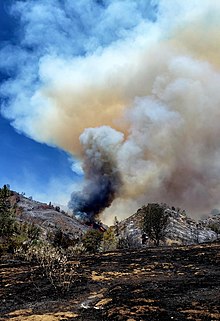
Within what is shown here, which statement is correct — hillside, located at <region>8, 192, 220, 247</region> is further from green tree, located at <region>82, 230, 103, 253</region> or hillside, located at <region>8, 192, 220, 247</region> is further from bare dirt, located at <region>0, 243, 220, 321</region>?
bare dirt, located at <region>0, 243, 220, 321</region>

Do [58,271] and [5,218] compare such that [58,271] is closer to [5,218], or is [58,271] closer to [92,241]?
[5,218]

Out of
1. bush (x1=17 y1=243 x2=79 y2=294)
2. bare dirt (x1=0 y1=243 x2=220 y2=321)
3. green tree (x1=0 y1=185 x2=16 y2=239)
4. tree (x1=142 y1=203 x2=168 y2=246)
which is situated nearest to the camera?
bare dirt (x1=0 y1=243 x2=220 y2=321)

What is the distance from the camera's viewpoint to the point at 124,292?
14.5 meters

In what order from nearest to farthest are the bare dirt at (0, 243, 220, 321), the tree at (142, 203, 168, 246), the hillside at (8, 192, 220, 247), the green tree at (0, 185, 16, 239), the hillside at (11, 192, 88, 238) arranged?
the bare dirt at (0, 243, 220, 321), the green tree at (0, 185, 16, 239), the tree at (142, 203, 168, 246), the hillside at (8, 192, 220, 247), the hillside at (11, 192, 88, 238)

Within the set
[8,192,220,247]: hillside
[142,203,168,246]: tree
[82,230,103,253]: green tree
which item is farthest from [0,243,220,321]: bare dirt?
[8,192,220,247]: hillside

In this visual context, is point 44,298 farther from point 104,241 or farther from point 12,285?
point 104,241

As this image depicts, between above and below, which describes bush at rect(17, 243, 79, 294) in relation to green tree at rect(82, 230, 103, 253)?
below

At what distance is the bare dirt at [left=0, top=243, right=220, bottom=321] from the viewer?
37.3 feet

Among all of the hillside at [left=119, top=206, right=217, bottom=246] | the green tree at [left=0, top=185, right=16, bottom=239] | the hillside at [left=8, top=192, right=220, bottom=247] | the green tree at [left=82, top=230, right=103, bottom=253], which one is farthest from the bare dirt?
the hillside at [left=8, top=192, right=220, bottom=247]

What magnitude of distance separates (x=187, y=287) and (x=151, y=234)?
151 ft

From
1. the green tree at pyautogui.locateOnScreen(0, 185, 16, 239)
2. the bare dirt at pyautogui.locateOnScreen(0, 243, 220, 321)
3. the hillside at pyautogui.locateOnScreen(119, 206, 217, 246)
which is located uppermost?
the hillside at pyautogui.locateOnScreen(119, 206, 217, 246)

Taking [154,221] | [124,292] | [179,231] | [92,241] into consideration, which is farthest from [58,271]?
[179,231]

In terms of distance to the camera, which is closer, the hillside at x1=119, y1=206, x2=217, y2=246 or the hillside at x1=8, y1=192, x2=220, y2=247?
the hillside at x1=119, y1=206, x2=217, y2=246

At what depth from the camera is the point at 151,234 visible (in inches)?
2366
